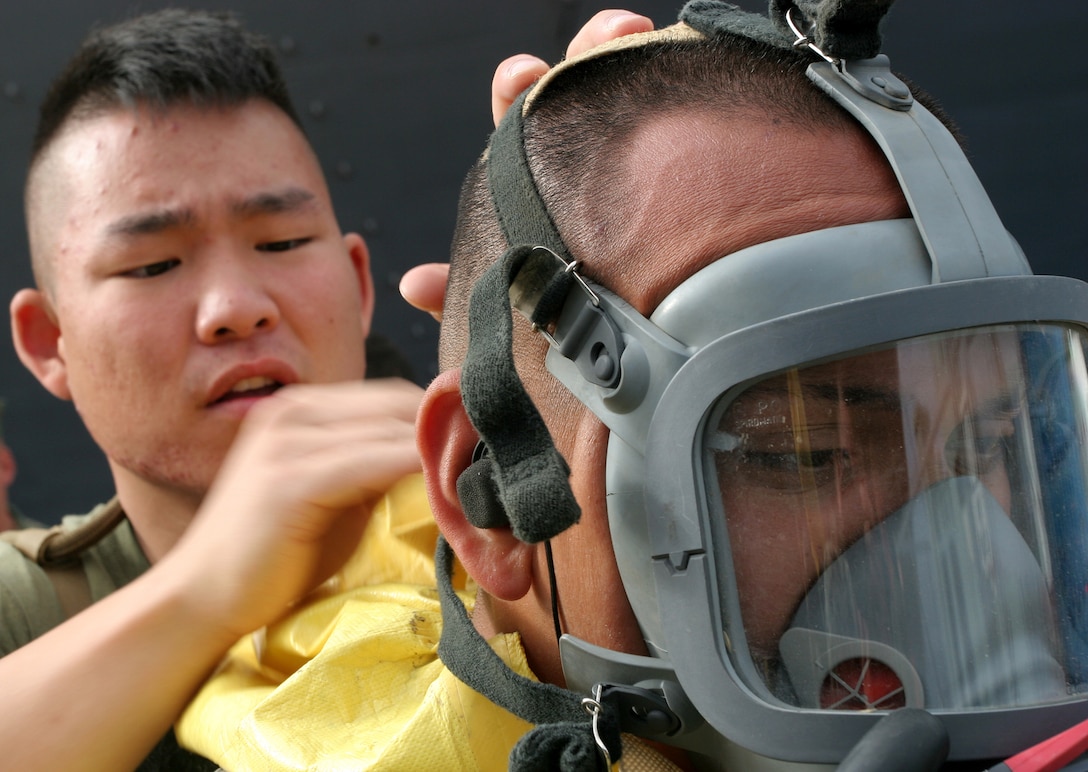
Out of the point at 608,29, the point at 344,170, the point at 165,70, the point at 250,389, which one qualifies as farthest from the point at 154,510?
the point at 608,29

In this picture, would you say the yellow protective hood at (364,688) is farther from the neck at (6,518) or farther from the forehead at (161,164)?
the neck at (6,518)

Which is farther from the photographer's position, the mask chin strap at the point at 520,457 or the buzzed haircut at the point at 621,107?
the buzzed haircut at the point at 621,107

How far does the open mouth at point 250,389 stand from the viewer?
2.33 metres

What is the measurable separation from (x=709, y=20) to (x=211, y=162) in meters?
1.36

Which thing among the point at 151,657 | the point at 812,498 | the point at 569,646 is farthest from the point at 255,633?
the point at 812,498

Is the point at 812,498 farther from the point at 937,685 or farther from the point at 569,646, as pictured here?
the point at 569,646

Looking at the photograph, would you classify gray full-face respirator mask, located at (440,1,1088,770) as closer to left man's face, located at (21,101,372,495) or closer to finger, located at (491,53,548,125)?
finger, located at (491,53,548,125)

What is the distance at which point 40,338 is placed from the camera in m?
2.79

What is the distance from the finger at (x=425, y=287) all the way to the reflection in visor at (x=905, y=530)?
0.82 meters

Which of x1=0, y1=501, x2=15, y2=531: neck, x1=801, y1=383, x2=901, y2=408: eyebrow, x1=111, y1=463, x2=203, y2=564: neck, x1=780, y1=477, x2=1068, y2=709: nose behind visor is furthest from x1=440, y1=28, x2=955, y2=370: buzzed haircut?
x1=0, y1=501, x2=15, y2=531: neck

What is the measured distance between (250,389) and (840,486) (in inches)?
59.3

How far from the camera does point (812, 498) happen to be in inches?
44.9

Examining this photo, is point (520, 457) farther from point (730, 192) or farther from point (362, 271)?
point (362, 271)

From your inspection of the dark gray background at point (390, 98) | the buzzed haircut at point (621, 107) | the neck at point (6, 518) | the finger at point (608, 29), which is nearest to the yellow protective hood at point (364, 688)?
the buzzed haircut at point (621, 107)
